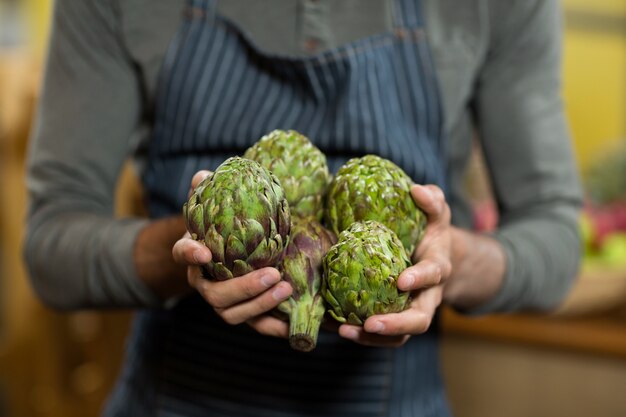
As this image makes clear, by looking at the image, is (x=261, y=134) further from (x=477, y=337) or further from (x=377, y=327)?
(x=477, y=337)

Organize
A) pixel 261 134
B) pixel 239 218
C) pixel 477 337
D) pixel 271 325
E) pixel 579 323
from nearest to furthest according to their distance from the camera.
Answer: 1. pixel 239 218
2. pixel 271 325
3. pixel 261 134
4. pixel 579 323
5. pixel 477 337

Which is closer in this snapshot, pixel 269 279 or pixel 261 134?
pixel 269 279

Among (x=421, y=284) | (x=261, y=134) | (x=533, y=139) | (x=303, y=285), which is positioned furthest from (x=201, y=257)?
(x=533, y=139)

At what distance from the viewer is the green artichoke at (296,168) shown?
85 centimetres

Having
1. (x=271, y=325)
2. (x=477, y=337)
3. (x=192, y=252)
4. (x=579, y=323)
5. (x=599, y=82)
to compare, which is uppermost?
(x=192, y=252)

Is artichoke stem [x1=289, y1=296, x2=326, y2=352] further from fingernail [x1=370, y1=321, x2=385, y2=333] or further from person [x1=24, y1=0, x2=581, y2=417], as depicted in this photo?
person [x1=24, y1=0, x2=581, y2=417]

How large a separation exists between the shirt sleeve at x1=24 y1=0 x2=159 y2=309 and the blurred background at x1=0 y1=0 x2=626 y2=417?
1.17m

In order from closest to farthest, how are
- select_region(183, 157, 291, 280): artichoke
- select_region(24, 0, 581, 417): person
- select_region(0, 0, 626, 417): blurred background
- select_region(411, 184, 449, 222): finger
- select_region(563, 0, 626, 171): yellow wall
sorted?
select_region(183, 157, 291, 280): artichoke, select_region(411, 184, 449, 222): finger, select_region(24, 0, 581, 417): person, select_region(0, 0, 626, 417): blurred background, select_region(563, 0, 626, 171): yellow wall

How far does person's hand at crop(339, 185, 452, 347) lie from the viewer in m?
0.77

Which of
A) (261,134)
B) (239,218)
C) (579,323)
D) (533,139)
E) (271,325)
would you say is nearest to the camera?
(239,218)

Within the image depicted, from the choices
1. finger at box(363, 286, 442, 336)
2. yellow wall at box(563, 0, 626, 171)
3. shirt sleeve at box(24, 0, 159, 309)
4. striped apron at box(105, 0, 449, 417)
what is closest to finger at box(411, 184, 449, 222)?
finger at box(363, 286, 442, 336)

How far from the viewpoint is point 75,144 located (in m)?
1.17

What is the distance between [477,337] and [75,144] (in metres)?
1.36

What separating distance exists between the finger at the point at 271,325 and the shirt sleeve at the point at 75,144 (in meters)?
0.34
